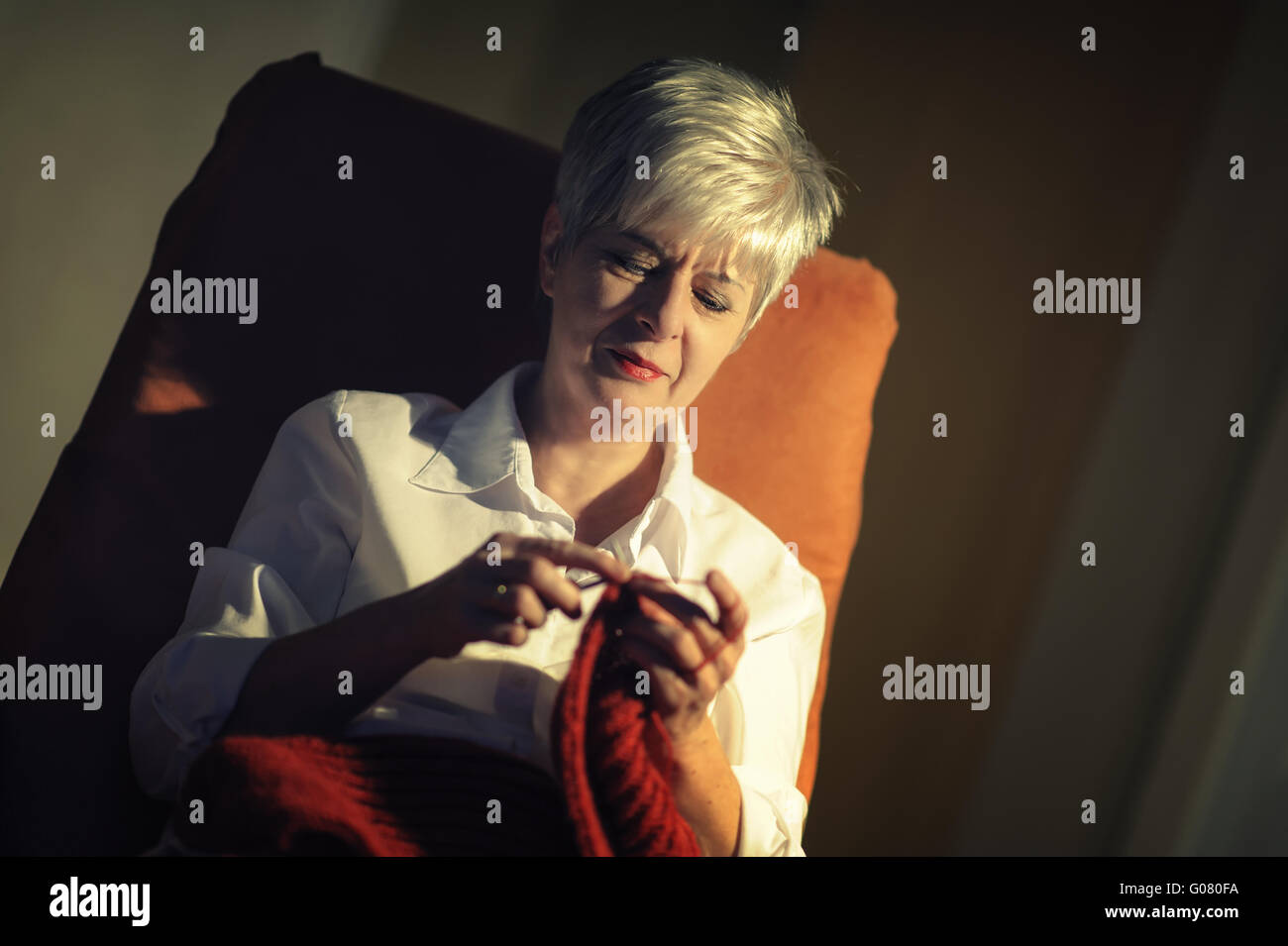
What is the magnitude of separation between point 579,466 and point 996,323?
0.70 m

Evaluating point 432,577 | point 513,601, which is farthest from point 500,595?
point 432,577

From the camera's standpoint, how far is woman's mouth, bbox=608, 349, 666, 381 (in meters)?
0.73

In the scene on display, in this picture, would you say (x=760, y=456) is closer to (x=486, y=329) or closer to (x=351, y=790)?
(x=486, y=329)

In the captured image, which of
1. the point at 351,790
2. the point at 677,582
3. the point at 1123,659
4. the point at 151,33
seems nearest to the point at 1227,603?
the point at 1123,659

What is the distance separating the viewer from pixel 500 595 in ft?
2.02

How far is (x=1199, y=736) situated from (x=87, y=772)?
124cm

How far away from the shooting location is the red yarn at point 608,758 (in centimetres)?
61

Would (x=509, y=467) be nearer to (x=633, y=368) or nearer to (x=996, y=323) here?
(x=633, y=368)

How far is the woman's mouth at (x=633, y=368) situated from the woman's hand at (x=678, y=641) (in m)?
0.18

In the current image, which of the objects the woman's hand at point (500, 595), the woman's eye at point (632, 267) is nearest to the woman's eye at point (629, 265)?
the woman's eye at point (632, 267)

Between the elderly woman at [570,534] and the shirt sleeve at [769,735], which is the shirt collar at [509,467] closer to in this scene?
the elderly woman at [570,534]

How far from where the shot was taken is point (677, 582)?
78 cm
